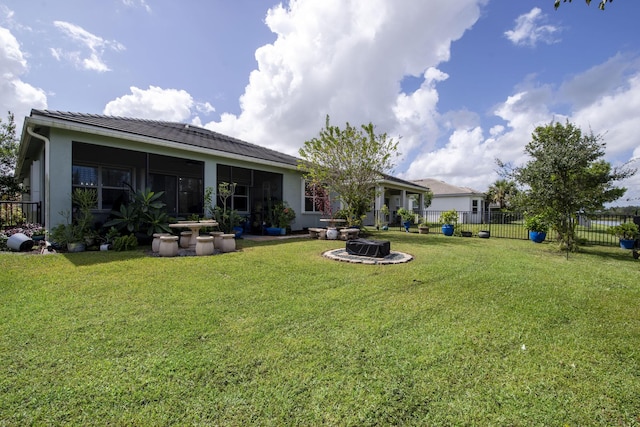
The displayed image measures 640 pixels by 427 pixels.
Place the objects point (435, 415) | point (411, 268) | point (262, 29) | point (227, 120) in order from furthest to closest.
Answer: point (227, 120), point (262, 29), point (411, 268), point (435, 415)

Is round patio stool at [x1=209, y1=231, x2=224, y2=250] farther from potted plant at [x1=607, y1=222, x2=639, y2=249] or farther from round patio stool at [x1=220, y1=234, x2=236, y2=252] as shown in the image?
potted plant at [x1=607, y1=222, x2=639, y2=249]

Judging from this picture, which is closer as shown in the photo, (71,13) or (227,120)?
(71,13)

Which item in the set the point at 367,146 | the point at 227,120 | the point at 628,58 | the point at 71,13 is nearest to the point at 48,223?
the point at 71,13

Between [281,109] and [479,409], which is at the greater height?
[281,109]

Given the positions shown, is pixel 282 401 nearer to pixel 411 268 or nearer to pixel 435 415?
pixel 435 415

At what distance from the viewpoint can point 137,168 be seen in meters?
10.9

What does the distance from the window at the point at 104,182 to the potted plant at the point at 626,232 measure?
1648cm

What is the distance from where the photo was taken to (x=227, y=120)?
1798 cm

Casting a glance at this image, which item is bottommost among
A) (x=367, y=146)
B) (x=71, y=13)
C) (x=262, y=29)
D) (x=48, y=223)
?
(x=48, y=223)

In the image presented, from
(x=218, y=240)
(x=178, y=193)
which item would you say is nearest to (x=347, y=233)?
(x=218, y=240)

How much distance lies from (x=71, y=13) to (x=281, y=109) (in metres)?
8.88

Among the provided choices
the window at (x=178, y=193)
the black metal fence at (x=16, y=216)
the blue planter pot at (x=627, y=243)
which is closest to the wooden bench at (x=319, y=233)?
the window at (x=178, y=193)

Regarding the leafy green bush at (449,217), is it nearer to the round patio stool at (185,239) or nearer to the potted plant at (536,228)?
the potted plant at (536,228)

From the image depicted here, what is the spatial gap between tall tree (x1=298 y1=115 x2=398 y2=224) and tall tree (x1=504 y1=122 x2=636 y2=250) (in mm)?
4713
